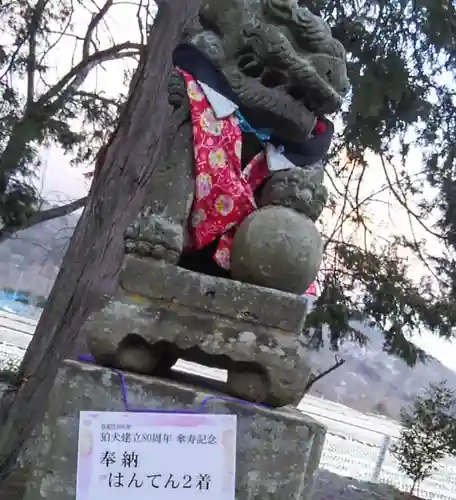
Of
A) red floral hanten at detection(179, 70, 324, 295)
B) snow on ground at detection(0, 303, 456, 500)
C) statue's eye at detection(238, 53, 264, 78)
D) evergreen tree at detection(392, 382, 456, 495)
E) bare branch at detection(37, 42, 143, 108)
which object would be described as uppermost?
bare branch at detection(37, 42, 143, 108)

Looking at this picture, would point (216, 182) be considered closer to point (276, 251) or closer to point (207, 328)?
point (276, 251)

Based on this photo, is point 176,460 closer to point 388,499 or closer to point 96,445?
point 96,445

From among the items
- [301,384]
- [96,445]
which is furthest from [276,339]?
[96,445]

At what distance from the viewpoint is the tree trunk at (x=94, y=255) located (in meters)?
3.33

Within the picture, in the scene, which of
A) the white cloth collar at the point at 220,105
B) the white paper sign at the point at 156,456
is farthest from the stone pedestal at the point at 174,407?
the white cloth collar at the point at 220,105

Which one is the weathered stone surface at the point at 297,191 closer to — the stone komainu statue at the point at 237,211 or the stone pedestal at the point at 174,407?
the stone komainu statue at the point at 237,211

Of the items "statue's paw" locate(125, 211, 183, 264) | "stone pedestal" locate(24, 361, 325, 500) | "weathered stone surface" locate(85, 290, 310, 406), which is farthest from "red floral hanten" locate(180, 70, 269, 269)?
"stone pedestal" locate(24, 361, 325, 500)

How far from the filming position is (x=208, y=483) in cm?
149

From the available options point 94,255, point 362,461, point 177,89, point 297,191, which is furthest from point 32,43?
point 362,461

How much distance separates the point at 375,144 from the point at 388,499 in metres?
3.64

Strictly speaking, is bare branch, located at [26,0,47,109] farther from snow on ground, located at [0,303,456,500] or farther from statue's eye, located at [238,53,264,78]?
statue's eye, located at [238,53,264,78]

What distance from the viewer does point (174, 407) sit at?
153cm

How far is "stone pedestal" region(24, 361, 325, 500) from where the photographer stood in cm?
151

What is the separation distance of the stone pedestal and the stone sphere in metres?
0.30
